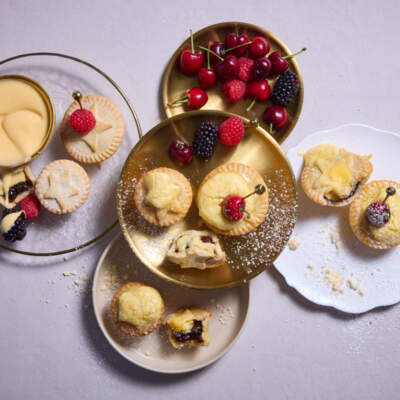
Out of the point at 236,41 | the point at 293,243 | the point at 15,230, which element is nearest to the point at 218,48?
the point at 236,41

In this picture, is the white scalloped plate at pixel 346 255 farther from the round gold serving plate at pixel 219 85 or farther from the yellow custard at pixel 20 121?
the yellow custard at pixel 20 121

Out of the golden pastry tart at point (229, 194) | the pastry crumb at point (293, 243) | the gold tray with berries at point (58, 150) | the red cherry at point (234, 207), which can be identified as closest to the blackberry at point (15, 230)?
the gold tray with berries at point (58, 150)

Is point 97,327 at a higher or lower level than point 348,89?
lower

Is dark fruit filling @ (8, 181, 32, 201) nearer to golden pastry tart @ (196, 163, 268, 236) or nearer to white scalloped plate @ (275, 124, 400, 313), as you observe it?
golden pastry tart @ (196, 163, 268, 236)

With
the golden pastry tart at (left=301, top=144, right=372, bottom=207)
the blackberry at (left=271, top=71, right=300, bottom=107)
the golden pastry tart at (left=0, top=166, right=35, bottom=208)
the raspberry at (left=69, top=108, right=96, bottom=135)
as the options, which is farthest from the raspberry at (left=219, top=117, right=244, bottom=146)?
the golden pastry tart at (left=0, top=166, right=35, bottom=208)

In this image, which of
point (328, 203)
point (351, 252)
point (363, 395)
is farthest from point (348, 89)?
point (363, 395)

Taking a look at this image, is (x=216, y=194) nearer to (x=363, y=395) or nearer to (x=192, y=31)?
(x=192, y=31)
